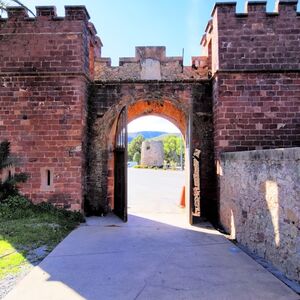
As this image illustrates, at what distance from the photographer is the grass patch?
4270 millimetres

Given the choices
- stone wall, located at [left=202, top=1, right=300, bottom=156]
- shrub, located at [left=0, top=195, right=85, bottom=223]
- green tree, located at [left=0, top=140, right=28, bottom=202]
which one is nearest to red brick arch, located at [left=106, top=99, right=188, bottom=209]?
shrub, located at [left=0, top=195, right=85, bottom=223]

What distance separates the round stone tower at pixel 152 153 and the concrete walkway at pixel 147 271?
25917mm

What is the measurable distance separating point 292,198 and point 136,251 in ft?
8.22

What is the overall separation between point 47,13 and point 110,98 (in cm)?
242

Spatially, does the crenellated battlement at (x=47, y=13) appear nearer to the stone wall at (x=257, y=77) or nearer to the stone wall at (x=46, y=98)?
the stone wall at (x=46, y=98)

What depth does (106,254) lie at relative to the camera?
4.66m

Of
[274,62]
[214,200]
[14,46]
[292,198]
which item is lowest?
[214,200]

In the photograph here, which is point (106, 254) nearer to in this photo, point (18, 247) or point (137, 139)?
point (18, 247)

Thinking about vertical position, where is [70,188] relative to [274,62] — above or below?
below

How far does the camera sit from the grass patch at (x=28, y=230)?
→ 427cm

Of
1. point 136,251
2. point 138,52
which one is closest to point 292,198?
point 136,251

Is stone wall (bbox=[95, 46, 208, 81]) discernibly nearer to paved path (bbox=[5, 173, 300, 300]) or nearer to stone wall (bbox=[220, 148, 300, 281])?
stone wall (bbox=[220, 148, 300, 281])

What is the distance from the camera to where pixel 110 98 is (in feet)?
25.1

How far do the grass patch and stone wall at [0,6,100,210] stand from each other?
0.89ft
